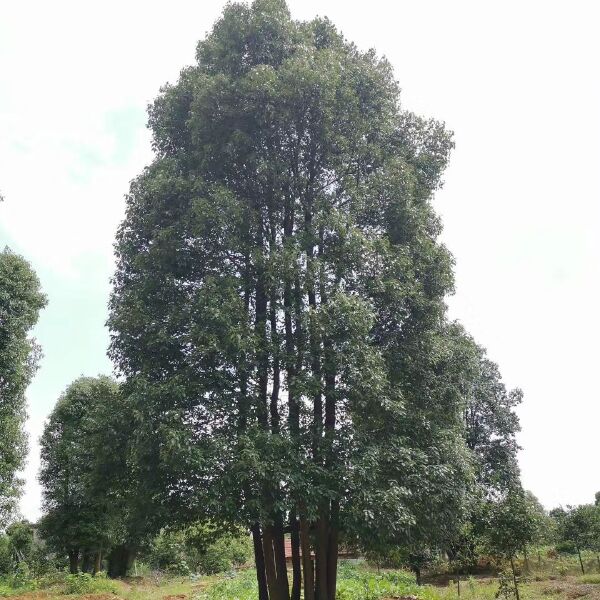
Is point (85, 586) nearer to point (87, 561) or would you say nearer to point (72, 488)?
point (72, 488)

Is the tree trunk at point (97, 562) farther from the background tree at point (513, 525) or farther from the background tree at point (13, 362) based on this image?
the background tree at point (513, 525)

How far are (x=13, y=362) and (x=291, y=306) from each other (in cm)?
1149

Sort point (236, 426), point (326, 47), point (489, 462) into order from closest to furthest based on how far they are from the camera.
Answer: point (236, 426) < point (326, 47) < point (489, 462)

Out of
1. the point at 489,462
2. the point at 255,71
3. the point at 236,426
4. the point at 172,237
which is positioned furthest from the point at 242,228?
the point at 489,462

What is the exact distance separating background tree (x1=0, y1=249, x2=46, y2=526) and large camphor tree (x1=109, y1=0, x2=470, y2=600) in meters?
7.69

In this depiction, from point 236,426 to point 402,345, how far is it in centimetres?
378

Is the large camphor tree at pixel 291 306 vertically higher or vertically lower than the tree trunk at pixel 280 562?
higher

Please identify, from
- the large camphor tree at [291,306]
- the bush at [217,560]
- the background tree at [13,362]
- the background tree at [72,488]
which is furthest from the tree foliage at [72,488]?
the large camphor tree at [291,306]

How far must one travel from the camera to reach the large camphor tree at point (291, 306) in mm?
8516

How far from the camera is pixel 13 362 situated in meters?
16.3

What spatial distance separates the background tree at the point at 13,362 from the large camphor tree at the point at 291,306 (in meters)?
7.69

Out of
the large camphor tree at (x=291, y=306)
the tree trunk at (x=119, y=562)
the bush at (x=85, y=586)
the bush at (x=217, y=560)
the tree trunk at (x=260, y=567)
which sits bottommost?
the bush at (x=217, y=560)

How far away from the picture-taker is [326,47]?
1223 centimetres

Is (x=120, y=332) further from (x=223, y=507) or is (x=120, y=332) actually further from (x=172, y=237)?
(x=223, y=507)
